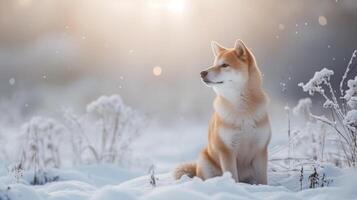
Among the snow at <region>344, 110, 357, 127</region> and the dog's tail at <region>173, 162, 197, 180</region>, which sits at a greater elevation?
the snow at <region>344, 110, 357, 127</region>

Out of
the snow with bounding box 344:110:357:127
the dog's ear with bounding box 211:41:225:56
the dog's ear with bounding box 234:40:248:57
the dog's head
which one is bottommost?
the snow with bounding box 344:110:357:127

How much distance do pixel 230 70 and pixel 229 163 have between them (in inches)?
39.4

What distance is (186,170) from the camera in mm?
5711

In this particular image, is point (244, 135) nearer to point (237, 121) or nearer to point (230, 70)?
point (237, 121)

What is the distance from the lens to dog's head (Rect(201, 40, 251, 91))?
5008mm

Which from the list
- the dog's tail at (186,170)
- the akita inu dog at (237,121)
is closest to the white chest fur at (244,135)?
the akita inu dog at (237,121)

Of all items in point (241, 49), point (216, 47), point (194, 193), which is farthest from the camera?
point (216, 47)

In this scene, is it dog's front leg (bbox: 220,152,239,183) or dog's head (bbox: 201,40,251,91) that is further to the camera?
dog's head (bbox: 201,40,251,91)

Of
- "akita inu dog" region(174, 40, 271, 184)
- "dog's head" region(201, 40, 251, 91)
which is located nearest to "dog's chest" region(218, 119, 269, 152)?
"akita inu dog" region(174, 40, 271, 184)

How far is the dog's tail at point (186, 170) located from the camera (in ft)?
18.2

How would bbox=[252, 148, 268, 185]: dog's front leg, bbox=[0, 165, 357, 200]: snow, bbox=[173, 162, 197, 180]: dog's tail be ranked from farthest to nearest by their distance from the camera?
bbox=[173, 162, 197, 180]: dog's tail < bbox=[252, 148, 268, 185]: dog's front leg < bbox=[0, 165, 357, 200]: snow

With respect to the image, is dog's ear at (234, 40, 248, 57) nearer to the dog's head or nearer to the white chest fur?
the dog's head

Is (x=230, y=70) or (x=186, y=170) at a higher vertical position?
(x=230, y=70)

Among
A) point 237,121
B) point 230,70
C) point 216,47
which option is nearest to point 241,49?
point 230,70
